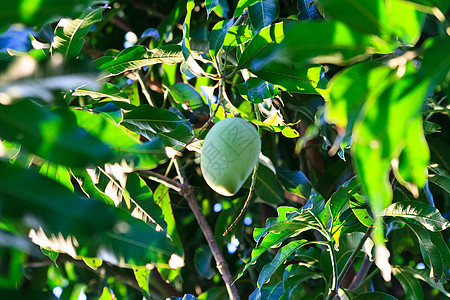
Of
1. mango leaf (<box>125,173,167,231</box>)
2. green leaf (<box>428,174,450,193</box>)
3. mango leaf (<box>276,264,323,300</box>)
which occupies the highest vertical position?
mango leaf (<box>125,173,167,231</box>)

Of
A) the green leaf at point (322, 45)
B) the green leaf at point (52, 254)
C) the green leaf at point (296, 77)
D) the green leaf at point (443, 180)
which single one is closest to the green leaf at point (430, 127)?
the green leaf at point (443, 180)

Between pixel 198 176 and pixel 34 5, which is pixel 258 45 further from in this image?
pixel 198 176

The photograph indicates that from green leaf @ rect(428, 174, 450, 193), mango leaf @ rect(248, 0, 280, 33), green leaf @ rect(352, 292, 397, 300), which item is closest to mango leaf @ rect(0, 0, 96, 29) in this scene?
mango leaf @ rect(248, 0, 280, 33)

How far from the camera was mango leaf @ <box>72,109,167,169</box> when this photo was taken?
0.60 metres

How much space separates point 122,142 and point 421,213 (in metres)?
0.67

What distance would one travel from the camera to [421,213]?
1041 millimetres

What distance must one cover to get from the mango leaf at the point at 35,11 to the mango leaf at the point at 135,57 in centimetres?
62

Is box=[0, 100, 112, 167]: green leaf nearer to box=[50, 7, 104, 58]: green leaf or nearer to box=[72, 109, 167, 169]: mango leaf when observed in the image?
box=[72, 109, 167, 169]: mango leaf

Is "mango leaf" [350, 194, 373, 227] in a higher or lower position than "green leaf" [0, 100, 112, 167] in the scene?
lower

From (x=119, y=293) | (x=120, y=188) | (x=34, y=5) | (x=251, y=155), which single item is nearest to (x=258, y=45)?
(x=251, y=155)

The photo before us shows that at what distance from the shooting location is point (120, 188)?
1045 mm

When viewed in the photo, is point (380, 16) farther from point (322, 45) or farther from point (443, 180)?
point (443, 180)

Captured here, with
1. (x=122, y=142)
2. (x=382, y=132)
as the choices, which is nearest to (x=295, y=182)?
(x=122, y=142)

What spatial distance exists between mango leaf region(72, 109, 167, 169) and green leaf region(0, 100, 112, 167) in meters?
0.14
